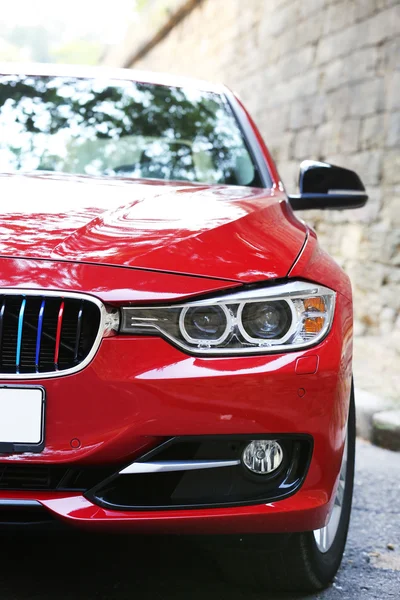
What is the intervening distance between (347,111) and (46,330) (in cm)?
738

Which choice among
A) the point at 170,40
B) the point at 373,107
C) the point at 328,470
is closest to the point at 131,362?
the point at 328,470

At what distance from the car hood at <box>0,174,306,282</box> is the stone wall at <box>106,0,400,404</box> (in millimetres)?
3219

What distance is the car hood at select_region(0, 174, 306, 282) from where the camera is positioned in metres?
2.22

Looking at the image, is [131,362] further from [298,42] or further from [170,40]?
[170,40]

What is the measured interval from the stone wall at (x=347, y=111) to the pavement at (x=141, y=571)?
2738 millimetres

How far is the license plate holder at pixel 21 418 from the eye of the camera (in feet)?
6.78

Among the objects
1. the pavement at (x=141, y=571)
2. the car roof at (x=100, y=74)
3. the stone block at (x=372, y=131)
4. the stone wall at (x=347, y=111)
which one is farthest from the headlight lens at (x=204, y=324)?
the stone block at (x=372, y=131)

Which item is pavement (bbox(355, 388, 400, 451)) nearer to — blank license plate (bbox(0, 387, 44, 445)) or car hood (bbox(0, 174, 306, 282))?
car hood (bbox(0, 174, 306, 282))

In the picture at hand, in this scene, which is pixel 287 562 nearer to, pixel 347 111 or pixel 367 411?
pixel 367 411

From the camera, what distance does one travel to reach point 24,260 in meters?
2.16

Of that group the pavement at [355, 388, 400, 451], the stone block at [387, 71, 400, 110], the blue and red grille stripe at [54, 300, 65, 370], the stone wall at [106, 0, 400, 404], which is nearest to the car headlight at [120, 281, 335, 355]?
the blue and red grille stripe at [54, 300, 65, 370]

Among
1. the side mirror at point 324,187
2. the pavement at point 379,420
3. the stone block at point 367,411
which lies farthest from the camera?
the stone block at point 367,411

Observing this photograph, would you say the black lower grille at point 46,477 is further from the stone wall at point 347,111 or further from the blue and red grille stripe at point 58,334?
the stone wall at point 347,111

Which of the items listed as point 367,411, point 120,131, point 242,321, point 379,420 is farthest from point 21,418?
point 367,411
